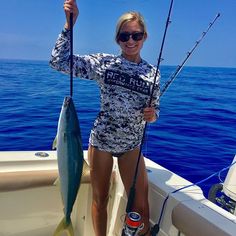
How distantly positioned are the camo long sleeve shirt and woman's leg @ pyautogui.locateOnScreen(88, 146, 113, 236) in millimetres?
75

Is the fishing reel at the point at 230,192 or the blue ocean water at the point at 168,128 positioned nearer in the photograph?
the fishing reel at the point at 230,192

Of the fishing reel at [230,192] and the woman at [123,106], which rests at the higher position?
the woman at [123,106]

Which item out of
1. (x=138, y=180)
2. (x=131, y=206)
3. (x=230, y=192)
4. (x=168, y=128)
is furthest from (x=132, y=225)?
(x=168, y=128)

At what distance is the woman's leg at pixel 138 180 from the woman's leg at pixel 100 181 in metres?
0.12

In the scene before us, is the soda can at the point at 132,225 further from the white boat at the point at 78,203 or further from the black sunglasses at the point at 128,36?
the black sunglasses at the point at 128,36

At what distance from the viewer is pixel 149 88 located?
9.49 ft

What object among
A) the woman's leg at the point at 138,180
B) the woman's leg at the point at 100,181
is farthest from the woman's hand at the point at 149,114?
the woman's leg at the point at 100,181

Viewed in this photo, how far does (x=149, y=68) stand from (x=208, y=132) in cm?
685

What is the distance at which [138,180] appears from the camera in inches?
117

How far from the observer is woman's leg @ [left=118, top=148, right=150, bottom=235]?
296 cm

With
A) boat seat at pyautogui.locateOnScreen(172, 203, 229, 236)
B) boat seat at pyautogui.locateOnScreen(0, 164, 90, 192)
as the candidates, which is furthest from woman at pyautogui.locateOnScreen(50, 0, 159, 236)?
boat seat at pyautogui.locateOnScreen(172, 203, 229, 236)

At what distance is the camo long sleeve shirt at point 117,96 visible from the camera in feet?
9.36

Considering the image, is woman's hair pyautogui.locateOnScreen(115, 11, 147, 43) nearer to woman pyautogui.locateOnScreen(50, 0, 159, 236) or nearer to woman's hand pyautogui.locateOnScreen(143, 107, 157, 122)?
woman pyautogui.locateOnScreen(50, 0, 159, 236)

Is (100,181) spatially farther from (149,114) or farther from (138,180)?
(149,114)
